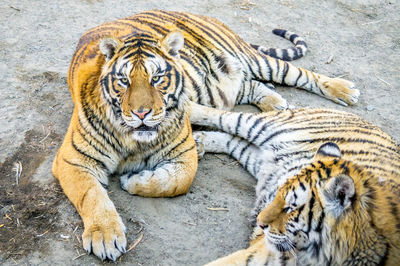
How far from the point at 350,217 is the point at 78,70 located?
7.61ft

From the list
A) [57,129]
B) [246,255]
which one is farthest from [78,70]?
[246,255]

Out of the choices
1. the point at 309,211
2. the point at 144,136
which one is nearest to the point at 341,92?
the point at 144,136

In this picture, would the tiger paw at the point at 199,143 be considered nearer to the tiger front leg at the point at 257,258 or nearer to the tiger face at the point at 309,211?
the tiger front leg at the point at 257,258

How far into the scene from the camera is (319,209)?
92.8 inches

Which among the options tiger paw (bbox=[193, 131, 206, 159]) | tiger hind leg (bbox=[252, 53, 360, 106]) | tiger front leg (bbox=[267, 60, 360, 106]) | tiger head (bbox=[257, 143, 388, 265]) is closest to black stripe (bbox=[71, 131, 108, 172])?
tiger paw (bbox=[193, 131, 206, 159])

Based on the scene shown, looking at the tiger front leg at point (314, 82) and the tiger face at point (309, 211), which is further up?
the tiger face at point (309, 211)

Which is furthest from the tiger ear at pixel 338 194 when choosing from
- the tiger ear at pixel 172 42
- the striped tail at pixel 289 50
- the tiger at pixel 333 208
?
the striped tail at pixel 289 50

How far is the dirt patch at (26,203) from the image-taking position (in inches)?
120

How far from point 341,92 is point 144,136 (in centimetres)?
246

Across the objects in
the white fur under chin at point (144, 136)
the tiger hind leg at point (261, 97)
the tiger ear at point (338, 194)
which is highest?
the tiger ear at point (338, 194)

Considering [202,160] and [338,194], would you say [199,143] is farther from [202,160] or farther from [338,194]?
[338,194]

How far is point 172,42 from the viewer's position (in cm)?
350

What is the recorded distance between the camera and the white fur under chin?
130 inches

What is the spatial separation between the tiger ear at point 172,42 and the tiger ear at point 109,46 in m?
0.34
